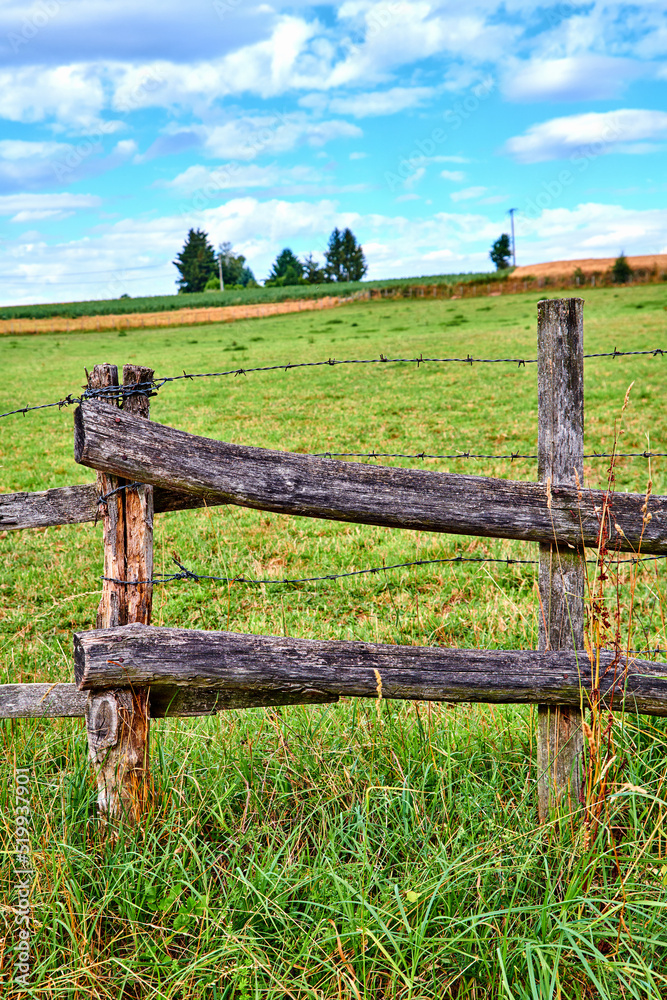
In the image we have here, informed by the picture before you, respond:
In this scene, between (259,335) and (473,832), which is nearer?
(473,832)

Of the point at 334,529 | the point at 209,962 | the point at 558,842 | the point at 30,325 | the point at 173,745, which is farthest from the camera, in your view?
the point at 30,325

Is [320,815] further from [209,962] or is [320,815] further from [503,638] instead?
[503,638]

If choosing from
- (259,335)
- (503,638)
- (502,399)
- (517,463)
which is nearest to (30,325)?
(259,335)

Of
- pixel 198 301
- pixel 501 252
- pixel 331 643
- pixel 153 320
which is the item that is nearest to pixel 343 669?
pixel 331 643

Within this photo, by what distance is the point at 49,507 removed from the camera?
10.8 ft

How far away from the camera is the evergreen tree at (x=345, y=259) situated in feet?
373

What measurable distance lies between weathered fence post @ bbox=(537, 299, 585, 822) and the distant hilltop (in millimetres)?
58524

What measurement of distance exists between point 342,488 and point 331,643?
595 millimetres

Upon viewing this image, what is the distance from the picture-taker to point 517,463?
11.6 meters

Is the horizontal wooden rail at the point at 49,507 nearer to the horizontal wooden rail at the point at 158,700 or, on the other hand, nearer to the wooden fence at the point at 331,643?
the wooden fence at the point at 331,643

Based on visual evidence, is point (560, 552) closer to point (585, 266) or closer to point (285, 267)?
point (585, 266)

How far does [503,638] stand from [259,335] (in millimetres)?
32895

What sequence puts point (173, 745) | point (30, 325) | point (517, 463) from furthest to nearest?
point (30, 325) → point (517, 463) → point (173, 745)

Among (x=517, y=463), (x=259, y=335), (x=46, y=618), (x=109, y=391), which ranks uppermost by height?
(x=259, y=335)
